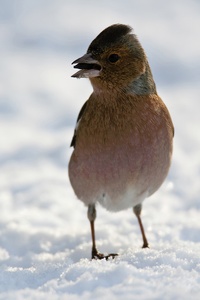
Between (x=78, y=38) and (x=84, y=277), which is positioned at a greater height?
(x=78, y=38)

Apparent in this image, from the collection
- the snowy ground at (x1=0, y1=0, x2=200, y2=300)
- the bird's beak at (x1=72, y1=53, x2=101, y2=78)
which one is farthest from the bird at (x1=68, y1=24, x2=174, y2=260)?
the snowy ground at (x1=0, y1=0, x2=200, y2=300)

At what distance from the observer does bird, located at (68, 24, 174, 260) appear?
183 inches

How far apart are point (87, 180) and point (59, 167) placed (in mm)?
2749

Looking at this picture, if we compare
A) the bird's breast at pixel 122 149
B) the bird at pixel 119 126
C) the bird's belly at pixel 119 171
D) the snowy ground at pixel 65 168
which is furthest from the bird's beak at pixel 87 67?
the snowy ground at pixel 65 168

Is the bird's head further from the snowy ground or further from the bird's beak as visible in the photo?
the snowy ground

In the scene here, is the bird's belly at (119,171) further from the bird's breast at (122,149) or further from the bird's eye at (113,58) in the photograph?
the bird's eye at (113,58)

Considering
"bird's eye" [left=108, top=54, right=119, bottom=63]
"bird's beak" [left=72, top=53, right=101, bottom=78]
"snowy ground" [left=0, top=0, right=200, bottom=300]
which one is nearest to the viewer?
"snowy ground" [left=0, top=0, right=200, bottom=300]

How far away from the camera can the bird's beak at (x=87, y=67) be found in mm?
4613

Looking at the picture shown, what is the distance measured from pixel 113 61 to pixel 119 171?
74 centimetres

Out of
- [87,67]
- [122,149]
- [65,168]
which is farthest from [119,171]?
[65,168]

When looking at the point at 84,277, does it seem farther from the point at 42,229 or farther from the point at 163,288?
the point at 42,229

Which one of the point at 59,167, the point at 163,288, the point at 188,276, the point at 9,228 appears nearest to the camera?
the point at 163,288

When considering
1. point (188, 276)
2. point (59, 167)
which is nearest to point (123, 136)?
point (188, 276)

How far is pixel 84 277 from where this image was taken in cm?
353
